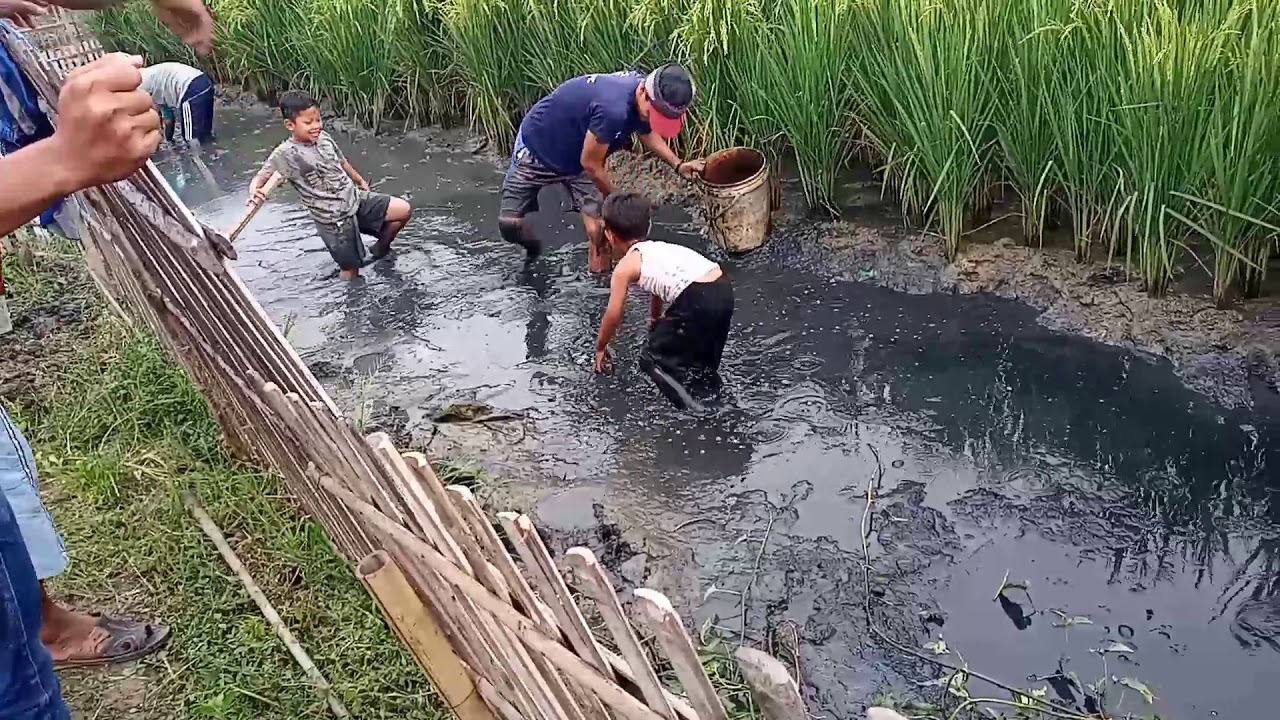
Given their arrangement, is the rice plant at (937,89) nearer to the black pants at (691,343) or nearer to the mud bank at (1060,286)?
the mud bank at (1060,286)

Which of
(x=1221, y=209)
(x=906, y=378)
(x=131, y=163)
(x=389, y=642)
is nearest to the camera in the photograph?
(x=131, y=163)

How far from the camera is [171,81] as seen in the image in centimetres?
790

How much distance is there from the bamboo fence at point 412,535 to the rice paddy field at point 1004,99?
2601 mm

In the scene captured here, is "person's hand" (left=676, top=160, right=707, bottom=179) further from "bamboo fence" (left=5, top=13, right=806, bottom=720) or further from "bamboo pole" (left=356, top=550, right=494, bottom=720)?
"bamboo pole" (left=356, top=550, right=494, bottom=720)

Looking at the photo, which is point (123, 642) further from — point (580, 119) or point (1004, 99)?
point (1004, 99)

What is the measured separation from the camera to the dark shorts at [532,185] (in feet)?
16.8

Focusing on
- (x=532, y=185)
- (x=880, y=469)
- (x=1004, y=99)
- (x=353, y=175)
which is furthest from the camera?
(x=353, y=175)

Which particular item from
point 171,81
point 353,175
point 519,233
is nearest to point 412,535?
point 519,233

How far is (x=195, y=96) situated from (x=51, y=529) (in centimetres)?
668

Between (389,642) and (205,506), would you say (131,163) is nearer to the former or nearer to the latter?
(389,642)

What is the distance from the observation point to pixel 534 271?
17.4 ft

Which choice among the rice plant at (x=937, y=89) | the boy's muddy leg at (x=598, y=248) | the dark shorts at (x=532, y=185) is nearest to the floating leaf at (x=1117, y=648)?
the rice plant at (x=937, y=89)

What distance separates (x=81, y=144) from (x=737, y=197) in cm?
368

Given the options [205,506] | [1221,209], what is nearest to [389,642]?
[205,506]
